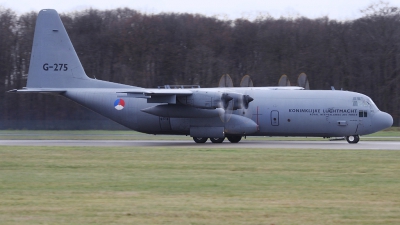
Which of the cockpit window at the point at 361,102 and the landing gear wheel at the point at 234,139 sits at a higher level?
the cockpit window at the point at 361,102

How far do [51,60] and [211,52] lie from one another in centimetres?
2610

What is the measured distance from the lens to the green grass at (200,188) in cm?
988

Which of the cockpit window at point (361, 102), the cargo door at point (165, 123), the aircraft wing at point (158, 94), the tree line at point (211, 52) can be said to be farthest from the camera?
the tree line at point (211, 52)

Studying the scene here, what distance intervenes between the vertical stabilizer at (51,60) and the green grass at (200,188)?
9.03 meters

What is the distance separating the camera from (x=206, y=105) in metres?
27.1

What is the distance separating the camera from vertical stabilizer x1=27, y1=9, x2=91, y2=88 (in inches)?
1185

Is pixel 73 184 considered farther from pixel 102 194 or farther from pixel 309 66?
pixel 309 66

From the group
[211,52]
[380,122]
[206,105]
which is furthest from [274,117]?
[211,52]

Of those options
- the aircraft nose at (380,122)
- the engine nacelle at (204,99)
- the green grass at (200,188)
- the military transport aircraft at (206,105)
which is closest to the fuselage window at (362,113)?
the military transport aircraft at (206,105)


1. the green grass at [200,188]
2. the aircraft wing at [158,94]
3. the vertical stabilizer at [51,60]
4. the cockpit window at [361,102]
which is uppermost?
the vertical stabilizer at [51,60]

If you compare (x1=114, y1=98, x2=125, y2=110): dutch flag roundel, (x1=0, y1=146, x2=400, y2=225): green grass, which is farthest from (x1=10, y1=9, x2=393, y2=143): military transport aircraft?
(x1=0, y1=146, x2=400, y2=225): green grass

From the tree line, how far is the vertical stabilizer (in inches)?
667

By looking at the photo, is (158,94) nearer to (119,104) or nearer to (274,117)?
(119,104)

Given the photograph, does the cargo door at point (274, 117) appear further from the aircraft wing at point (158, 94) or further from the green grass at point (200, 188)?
the green grass at point (200, 188)
